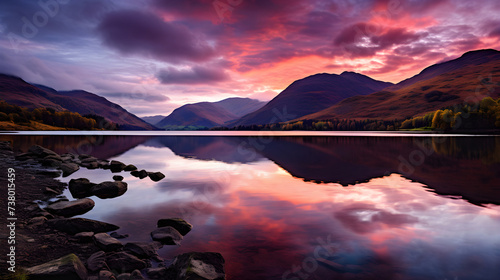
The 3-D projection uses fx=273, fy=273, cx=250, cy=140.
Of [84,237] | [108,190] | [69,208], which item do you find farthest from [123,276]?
[108,190]

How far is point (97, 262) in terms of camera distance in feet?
32.6

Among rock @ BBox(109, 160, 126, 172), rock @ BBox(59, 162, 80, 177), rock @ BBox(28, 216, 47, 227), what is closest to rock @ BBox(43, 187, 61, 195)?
rock @ BBox(28, 216, 47, 227)

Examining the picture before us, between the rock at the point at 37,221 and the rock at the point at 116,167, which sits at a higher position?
the rock at the point at 37,221

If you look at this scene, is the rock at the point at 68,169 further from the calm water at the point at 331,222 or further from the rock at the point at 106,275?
the rock at the point at 106,275

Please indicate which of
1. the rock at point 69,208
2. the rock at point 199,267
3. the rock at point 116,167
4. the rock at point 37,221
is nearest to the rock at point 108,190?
the rock at point 69,208

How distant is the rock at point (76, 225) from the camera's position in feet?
44.3

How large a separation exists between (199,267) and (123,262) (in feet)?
10.0

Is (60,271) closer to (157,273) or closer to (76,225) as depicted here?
(157,273)

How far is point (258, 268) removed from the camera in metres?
10.6

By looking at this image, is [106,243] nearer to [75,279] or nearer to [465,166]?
[75,279]

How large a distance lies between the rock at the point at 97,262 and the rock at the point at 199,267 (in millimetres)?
2427

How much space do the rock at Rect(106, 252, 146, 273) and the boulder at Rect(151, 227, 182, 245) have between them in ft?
8.02

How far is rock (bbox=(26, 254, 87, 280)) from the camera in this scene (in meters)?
8.19

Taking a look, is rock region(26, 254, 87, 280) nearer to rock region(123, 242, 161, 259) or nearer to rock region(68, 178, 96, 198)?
rock region(123, 242, 161, 259)
